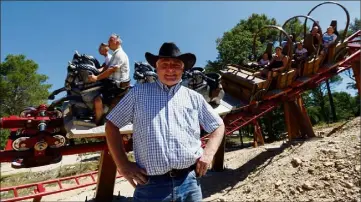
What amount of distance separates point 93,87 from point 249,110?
4177mm

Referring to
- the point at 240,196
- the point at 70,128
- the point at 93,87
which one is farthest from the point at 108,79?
the point at 240,196

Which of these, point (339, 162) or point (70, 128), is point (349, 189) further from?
point (70, 128)

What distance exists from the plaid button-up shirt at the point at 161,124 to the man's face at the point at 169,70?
0.05 metres

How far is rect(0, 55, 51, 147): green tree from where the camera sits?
25984 mm

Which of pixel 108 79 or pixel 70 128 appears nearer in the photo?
pixel 70 128

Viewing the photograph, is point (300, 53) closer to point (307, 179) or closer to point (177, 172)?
point (307, 179)

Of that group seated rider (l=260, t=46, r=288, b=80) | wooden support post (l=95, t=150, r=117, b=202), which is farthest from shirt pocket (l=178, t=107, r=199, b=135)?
seated rider (l=260, t=46, r=288, b=80)

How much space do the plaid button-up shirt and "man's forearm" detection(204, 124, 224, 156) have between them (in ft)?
0.21

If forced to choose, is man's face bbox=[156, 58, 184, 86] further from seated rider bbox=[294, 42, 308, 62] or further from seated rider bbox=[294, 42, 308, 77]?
seated rider bbox=[294, 42, 308, 62]

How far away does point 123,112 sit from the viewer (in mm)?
2092

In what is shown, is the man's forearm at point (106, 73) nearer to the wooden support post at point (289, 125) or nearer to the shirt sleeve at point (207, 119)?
the shirt sleeve at point (207, 119)

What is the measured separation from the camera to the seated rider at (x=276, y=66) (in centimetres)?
743

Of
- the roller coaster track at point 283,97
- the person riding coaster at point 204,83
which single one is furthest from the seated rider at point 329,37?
the person riding coaster at point 204,83

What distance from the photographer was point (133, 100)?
6.93 ft
